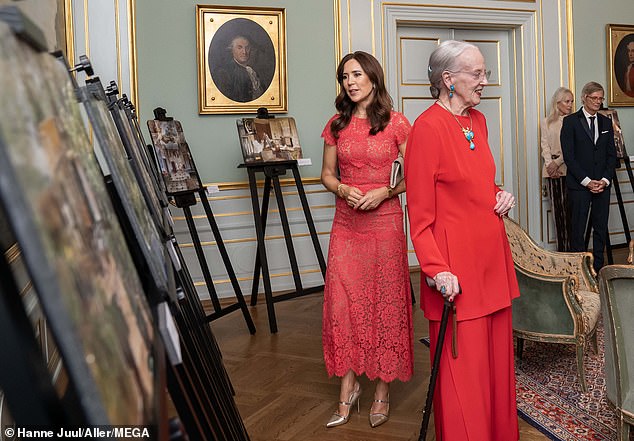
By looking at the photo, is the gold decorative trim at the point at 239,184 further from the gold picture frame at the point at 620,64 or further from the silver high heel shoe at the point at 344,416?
the gold picture frame at the point at 620,64

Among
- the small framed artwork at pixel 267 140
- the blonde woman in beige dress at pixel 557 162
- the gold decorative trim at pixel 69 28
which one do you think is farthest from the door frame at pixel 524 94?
the gold decorative trim at pixel 69 28

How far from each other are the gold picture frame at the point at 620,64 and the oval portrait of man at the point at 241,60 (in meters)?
4.82

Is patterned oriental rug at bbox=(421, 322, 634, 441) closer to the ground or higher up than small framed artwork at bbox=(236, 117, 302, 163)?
closer to the ground

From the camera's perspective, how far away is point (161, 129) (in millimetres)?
5020

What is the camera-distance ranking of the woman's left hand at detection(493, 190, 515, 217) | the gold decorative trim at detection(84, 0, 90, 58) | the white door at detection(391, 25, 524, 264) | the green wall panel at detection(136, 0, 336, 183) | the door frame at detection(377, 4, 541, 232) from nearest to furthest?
1. the woman's left hand at detection(493, 190, 515, 217)
2. the gold decorative trim at detection(84, 0, 90, 58)
3. the green wall panel at detection(136, 0, 336, 183)
4. the white door at detection(391, 25, 524, 264)
5. the door frame at detection(377, 4, 541, 232)

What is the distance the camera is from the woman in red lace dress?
3.29 metres

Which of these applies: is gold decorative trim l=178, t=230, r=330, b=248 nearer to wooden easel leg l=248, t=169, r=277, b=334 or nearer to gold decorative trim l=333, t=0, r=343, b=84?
wooden easel leg l=248, t=169, r=277, b=334

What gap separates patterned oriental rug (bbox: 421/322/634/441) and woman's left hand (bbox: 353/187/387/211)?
1.41 m

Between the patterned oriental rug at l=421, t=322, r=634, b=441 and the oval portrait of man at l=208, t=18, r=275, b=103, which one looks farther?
the oval portrait of man at l=208, t=18, r=275, b=103

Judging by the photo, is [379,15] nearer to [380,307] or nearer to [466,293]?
[380,307]

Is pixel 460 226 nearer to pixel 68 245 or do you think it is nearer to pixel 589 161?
pixel 68 245

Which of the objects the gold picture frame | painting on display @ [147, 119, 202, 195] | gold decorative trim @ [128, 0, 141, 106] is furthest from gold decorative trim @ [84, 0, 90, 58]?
the gold picture frame

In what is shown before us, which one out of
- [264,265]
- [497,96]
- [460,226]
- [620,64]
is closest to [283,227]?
[264,265]

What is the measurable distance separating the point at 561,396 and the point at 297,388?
61.9 inches
